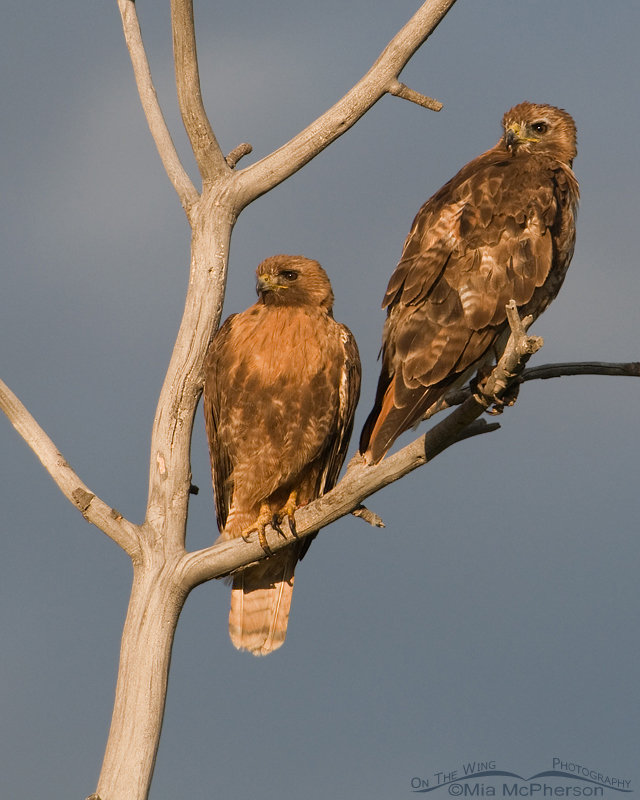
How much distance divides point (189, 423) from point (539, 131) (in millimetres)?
2887

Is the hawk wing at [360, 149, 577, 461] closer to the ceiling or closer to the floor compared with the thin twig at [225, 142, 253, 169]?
closer to the floor

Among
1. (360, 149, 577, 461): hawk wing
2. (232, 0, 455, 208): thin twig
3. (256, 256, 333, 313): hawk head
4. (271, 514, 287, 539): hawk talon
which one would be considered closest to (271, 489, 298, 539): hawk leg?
(271, 514, 287, 539): hawk talon

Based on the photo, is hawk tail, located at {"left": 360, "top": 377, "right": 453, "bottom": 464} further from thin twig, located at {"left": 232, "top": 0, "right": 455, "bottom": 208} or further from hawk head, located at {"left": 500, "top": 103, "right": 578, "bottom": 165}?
thin twig, located at {"left": 232, "top": 0, "right": 455, "bottom": 208}

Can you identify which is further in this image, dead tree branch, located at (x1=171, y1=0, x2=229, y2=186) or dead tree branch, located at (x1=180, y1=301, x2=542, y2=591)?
dead tree branch, located at (x1=171, y1=0, x2=229, y2=186)

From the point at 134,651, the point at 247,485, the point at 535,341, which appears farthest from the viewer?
the point at 247,485

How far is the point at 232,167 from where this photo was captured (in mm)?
6816

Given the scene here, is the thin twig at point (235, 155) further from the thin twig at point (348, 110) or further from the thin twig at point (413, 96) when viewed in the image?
the thin twig at point (413, 96)

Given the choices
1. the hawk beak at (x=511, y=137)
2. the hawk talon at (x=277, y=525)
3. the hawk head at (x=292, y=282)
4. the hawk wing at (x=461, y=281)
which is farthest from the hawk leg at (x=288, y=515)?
the hawk beak at (x=511, y=137)

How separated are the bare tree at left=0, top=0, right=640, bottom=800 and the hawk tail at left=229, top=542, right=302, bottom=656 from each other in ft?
3.00

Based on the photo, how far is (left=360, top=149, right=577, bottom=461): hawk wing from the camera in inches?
209

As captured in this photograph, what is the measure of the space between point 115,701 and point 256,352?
7.32ft

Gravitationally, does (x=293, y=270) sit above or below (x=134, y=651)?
above

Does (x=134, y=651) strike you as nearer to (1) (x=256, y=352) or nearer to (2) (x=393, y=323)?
(1) (x=256, y=352)

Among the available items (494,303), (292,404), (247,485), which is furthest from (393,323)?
(247,485)
